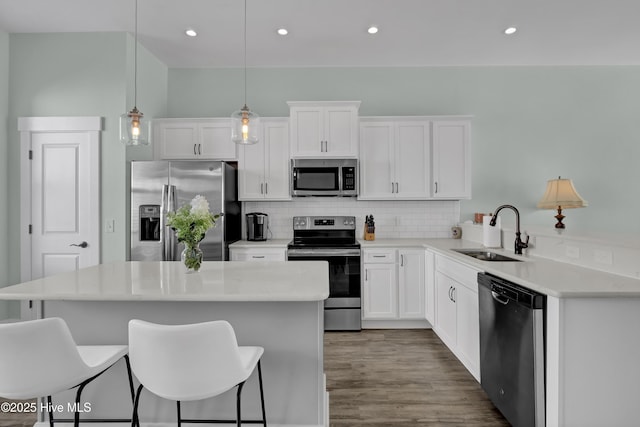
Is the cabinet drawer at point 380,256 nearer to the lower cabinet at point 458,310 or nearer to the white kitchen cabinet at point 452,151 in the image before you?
the lower cabinet at point 458,310

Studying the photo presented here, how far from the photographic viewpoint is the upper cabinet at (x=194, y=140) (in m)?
4.27

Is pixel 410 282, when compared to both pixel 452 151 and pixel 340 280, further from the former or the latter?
pixel 452 151

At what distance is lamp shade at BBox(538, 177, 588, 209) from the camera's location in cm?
396

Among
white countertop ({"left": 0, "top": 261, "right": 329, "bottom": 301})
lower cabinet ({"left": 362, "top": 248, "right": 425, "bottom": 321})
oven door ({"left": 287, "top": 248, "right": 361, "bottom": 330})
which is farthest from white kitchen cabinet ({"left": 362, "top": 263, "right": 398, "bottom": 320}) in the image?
white countertop ({"left": 0, "top": 261, "right": 329, "bottom": 301})

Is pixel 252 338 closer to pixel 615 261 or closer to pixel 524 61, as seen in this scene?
pixel 615 261

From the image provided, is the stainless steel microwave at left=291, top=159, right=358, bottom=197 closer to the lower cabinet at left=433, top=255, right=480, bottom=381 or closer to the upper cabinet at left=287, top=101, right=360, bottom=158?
the upper cabinet at left=287, top=101, right=360, bottom=158

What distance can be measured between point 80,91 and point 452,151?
403cm

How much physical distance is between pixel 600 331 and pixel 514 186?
314 cm

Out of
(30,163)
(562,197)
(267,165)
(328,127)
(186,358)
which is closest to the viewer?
(186,358)

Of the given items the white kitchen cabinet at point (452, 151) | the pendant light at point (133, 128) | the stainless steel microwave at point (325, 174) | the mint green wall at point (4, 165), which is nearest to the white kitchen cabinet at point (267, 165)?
the stainless steel microwave at point (325, 174)

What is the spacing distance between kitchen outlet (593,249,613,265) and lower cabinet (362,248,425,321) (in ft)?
5.76

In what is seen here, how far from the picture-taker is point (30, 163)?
12.3ft

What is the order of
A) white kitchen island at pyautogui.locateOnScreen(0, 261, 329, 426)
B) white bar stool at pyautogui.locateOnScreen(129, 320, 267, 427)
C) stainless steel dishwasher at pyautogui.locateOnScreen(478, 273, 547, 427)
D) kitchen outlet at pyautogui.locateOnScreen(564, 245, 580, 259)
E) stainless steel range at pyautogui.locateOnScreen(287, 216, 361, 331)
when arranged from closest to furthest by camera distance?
white bar stool at pyautogui.locateOnScreen(129, 320, 267, 427) < stainless steel dishwasher at pyautogui.locateOnScreen(478, 273, 547, 427) < white kitchen island at pyautogui.locateOnScreen(0, 261, 329, 426) < kitchen outlet at pyautogui.locateOnScreen(564, 245, 580, 259) < stainless steel range at pyautogui.locateOnScreen(287, 216, 361, 331)

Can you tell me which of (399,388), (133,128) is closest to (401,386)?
(399,388)
